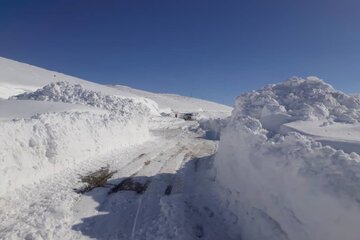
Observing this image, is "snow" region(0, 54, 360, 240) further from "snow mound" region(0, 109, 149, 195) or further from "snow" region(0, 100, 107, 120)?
"snow" region(0, 100, 107, 120)

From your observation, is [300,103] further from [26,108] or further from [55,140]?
[26,108]

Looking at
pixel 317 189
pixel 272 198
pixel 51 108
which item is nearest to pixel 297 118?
pixel 272 198

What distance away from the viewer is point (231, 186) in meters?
9.95

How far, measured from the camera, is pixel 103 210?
926 centimetres

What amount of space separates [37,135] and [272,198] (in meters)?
8.36

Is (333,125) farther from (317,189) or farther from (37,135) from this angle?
(37,135)

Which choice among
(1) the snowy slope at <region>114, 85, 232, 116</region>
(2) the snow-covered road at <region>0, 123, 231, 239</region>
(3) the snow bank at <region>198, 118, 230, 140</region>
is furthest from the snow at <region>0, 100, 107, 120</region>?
(1) the snowy slope at <region>114, 85, 232, 116</region>

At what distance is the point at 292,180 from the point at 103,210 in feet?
16.0

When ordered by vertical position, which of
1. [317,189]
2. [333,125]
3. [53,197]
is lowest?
[53,197]

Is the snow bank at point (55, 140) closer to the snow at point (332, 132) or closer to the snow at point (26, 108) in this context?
the snow at point (26, 108)

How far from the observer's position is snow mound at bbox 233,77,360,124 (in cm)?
1118

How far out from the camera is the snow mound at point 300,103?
11.2 meters

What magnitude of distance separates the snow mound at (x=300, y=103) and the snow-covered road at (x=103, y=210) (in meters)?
3.48

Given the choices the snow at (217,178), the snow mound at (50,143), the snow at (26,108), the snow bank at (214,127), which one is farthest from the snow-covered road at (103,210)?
the snow bank at (214,127)
